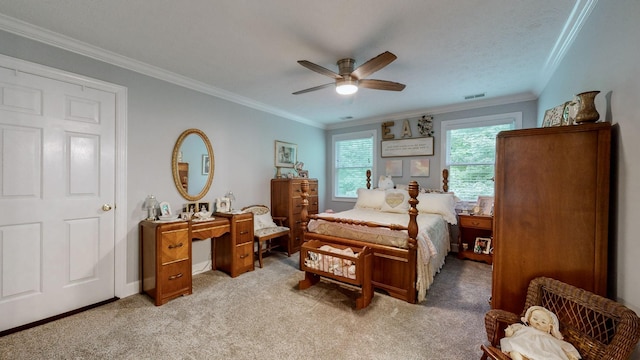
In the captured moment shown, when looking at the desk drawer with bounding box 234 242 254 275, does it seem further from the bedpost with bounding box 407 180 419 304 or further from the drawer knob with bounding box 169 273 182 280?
the bedpost with bounding box 407 180 419 304

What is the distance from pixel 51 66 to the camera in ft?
7.06

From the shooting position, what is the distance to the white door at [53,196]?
6.53 ft

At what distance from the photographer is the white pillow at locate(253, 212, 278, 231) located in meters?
3.77

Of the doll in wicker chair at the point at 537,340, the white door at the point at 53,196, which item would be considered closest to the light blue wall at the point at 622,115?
the doll in wicker chair at the point at 537,340

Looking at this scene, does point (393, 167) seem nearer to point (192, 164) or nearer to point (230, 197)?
point (230, 197)

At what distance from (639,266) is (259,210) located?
12.3 feet

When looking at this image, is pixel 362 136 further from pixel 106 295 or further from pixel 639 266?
pixel 106 295

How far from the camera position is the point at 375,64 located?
2.11 metres

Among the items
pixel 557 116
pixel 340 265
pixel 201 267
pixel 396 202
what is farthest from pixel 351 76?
pixel 201 267

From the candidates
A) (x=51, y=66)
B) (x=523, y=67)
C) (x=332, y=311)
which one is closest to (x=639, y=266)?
(x=332, y=311)

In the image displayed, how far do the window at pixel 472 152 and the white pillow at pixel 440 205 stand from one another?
0.55 metres

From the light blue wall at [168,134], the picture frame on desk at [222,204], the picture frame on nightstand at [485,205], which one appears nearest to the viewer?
the light blue wall at [168,134]

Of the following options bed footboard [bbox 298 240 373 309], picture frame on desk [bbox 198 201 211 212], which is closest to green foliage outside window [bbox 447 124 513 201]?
bed footboard [bbox 298 240 373 309]

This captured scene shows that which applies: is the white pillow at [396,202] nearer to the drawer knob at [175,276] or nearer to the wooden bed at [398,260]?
the wooden bed at [398,260]
